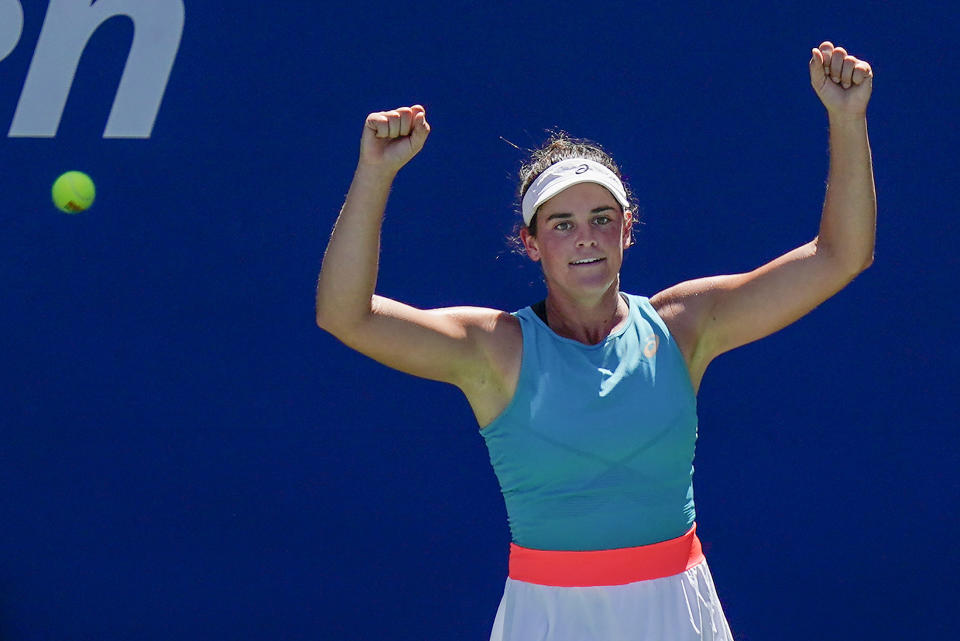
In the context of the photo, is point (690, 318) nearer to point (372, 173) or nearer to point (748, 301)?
point (748, 301)

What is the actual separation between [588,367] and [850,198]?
1.83 ft

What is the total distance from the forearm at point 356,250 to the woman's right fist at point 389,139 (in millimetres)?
18

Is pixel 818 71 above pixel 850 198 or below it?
above

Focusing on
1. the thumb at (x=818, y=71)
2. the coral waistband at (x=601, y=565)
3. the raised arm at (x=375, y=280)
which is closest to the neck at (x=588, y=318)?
the raised arm at (x=375, y=280)

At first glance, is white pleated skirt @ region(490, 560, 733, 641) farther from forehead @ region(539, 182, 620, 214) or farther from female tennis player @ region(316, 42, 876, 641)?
forehead @ region(539, 182, 620, 214)

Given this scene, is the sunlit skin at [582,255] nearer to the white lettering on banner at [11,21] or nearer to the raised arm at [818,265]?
the raised arm at [818,265]

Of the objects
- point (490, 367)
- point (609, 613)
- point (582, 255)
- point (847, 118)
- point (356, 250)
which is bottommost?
point (609, 613)

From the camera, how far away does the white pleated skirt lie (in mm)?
2090

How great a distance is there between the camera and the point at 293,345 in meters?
3.46

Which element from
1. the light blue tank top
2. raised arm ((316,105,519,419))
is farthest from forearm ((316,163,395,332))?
the light blue tank top

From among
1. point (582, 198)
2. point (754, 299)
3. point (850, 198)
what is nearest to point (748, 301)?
point (754, 299)

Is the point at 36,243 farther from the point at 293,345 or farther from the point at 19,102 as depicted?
the point at 293,345

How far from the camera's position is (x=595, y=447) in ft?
6.84

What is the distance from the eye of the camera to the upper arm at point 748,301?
2.23m
